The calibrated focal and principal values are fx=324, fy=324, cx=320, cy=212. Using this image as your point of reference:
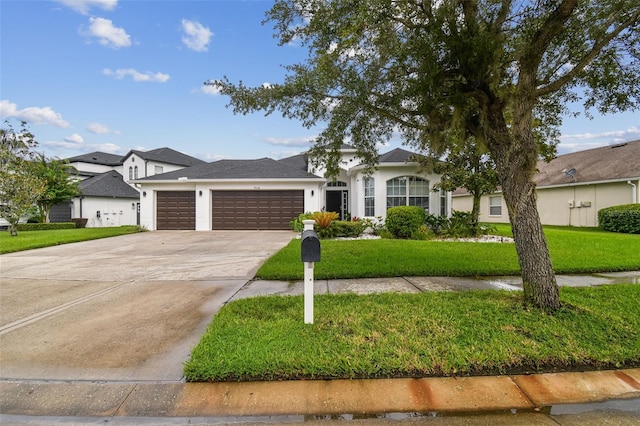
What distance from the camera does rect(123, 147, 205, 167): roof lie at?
30.1 meters

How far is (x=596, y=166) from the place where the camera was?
18.6m

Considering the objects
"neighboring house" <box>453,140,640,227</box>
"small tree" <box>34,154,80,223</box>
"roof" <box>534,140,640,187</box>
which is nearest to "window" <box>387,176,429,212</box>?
"roof" <box>534,140,640,187</box>

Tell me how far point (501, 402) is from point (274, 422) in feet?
5.77

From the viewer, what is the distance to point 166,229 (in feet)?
60.3

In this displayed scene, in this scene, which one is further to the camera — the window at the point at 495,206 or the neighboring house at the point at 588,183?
the window at the point at 495,206

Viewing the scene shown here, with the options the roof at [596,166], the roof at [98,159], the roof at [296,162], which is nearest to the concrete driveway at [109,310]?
the roof at [296,162]

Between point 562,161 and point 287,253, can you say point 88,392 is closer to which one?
point 287,253

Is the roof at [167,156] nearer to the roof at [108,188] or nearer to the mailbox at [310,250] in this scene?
the roof at [108,188]

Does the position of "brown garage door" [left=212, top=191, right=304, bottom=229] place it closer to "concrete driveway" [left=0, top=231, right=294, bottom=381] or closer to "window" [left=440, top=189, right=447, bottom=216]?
"window" [left=440, top=189, right=447, bottom=216]

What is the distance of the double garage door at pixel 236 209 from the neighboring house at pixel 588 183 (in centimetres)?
1315

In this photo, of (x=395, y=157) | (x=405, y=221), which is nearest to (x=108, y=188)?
(x=395, y=157)

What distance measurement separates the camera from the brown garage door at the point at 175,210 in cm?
1831

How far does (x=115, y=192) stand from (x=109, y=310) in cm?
2552

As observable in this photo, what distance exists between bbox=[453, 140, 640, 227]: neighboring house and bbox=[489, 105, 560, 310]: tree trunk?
15043mm
